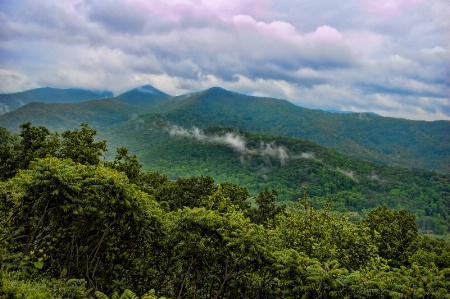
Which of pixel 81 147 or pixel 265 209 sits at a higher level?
pixel 81 147

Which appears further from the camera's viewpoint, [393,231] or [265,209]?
[265,209]

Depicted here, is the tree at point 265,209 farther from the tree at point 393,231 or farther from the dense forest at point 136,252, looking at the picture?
the dense forest at point 136,252

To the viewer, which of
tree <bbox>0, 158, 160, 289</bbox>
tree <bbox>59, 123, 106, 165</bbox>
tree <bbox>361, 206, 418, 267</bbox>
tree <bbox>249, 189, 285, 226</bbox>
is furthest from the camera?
tree <bbox>249, 189, 285, 226</bbox>

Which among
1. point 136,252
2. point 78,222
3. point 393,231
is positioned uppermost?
point 78,222

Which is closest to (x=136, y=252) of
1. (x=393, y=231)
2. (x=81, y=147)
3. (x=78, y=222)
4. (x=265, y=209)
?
(x=78, y=222)

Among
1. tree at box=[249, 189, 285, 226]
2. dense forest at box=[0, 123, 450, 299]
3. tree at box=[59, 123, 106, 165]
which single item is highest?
tree at box=[59, 123, 106, 165]

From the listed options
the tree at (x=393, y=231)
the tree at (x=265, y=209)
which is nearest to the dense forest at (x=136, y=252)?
the tree at (x=393, y=231)

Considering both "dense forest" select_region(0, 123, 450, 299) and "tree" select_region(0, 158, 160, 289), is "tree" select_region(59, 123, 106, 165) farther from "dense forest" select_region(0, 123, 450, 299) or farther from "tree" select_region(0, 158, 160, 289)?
"tree" select_region(0, 158, 160, 289)

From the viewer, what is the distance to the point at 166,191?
54312 mm

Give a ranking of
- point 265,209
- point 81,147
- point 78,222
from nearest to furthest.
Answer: point 78,222 → point 81,147 → point 265,209

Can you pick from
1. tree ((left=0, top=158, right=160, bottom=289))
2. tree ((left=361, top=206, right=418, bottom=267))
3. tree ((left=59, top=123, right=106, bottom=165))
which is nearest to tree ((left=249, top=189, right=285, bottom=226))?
tree ((left=361, top=206, right=418, bottom=267))

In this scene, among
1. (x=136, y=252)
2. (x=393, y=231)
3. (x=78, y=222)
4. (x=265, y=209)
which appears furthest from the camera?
(x=265, y=209)

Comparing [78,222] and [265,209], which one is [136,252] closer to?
[78,222]

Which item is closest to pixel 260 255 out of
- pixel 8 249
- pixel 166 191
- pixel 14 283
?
pixel 14 283
